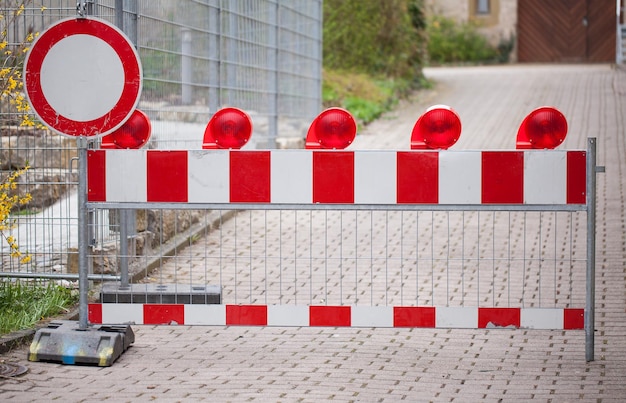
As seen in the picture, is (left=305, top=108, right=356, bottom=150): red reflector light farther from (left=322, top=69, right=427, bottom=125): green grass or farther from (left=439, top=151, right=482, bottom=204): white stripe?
(left=322, top=69, right=427, bottom=125): green grass

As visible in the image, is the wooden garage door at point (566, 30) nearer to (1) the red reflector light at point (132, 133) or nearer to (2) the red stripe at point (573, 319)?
(2) the red stripe at point (573, 319)

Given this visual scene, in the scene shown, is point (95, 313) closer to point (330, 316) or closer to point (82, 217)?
point (82, 217)

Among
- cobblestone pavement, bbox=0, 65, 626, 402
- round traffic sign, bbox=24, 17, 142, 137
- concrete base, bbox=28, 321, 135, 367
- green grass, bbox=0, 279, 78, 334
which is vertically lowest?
cobblestone pavement, bbox=0, 65, 626, 402

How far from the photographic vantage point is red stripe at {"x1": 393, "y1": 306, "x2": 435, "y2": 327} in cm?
590

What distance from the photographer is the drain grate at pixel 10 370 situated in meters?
5.66

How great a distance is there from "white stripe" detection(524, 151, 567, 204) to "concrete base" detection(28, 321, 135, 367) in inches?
97.0

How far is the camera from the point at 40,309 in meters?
6.86

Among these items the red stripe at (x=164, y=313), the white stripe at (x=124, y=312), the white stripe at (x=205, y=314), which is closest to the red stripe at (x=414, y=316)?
the white stripe at (x=205, y=314)

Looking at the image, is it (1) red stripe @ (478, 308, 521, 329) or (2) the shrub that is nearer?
(1) red stripe @ (478, 308, 521, 329)

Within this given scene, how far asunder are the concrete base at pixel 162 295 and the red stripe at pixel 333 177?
96 centimetres

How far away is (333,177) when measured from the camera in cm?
585

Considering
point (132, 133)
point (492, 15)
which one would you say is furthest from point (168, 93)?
point (492, 15)

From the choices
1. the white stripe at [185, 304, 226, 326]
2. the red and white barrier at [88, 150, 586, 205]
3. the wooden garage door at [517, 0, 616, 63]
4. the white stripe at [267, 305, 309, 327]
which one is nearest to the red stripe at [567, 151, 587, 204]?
the red and white barrier at [88, 150, 586, 205]

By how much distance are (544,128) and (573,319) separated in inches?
43.2
